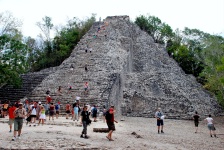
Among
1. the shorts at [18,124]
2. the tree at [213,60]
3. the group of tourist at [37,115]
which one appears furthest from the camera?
the tree at [213,60]

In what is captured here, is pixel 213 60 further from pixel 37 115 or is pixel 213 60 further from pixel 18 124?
pixel 18 124

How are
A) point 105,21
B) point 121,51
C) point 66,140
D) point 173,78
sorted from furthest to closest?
point 105,21, point 121,51, point 173,78, point 66,140

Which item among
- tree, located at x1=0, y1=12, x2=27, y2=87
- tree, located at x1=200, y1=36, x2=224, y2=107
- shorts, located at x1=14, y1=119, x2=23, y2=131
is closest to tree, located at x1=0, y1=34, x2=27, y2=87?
tree, located at x1=0, y1=12, x2=27, y2=87

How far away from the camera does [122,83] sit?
80.8 feet

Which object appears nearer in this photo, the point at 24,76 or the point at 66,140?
the point at 66,140

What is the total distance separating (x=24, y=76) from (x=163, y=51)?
18257 mm

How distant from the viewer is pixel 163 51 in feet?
124

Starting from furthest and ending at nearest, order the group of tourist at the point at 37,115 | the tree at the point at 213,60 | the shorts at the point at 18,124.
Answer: the tree at the point at 213,60
the group of tourist at the point at 37,115
the shorts at the point at 18,124

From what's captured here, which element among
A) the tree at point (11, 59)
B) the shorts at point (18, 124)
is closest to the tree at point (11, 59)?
the tree at point (11, 59)

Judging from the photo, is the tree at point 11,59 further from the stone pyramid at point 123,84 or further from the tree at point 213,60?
the tree at point 213,60

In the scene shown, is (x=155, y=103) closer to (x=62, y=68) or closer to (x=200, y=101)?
(x=200, y=101)

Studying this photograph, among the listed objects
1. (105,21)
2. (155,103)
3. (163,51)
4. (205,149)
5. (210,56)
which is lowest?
(205,149)

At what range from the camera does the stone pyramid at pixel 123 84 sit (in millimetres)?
21500

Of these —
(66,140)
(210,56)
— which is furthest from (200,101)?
(66,140)
